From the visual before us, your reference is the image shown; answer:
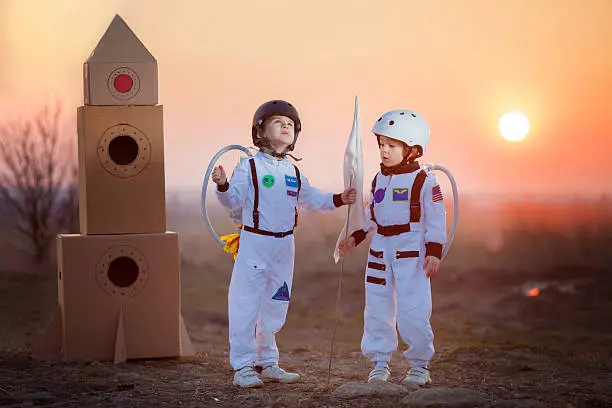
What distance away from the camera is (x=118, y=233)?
6.39 metres

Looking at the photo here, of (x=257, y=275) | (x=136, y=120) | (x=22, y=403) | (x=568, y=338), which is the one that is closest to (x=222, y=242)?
(x=257, y=275)

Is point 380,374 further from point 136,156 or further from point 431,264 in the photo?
point 136,156

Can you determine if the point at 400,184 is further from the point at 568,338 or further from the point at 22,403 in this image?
the point at 568,338

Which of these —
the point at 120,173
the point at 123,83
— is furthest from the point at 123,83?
the point at 120,173

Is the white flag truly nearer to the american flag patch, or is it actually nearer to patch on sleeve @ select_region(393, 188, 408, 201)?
patch on sleeve @ select_region(393, 188, 408, 201)

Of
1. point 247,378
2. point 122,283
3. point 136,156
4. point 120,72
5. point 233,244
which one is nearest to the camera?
point 247,378

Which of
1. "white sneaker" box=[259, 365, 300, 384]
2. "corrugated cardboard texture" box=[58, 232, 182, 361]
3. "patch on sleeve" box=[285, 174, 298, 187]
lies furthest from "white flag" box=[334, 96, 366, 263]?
"corrugated cardboard texture" box=[58, 232, 182, 361]

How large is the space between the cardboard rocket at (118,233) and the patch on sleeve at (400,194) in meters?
1.74

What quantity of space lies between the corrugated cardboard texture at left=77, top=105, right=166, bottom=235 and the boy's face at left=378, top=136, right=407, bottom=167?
1.67m

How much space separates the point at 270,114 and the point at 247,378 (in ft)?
5.12

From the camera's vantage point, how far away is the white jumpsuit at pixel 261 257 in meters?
5.57

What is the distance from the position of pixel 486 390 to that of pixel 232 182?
1.92 m

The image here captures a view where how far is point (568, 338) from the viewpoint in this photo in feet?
29.1

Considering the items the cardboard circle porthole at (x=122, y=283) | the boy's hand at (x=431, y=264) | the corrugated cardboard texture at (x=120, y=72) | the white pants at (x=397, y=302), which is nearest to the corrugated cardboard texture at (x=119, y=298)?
the cardboard circle porthole at (x=122, y=283)
